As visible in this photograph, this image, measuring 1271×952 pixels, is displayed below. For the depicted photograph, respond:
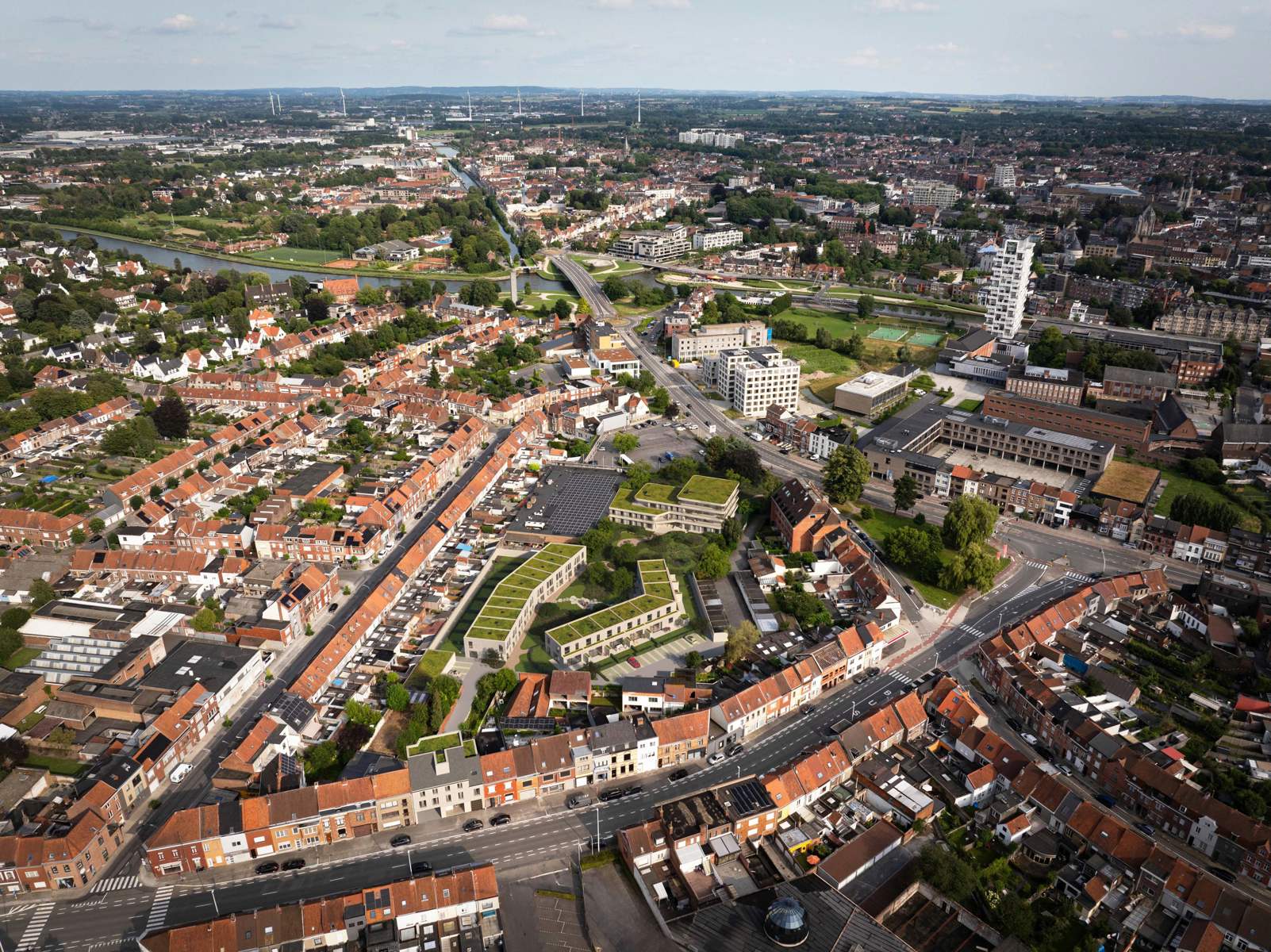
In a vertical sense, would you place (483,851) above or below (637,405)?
below

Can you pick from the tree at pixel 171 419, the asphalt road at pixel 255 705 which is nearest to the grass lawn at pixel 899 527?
the asphalt road at pixel 255 705

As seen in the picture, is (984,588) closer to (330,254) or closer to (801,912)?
(801,912)

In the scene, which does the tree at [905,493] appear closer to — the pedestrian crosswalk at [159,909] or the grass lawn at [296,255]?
the pedestrian crosswalk at [159,909]

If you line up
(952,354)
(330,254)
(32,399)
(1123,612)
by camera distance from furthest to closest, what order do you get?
(330,254)
(952,354)
(32,399)
(1123,612)

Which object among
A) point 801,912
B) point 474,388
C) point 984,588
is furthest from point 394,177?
point 801,912

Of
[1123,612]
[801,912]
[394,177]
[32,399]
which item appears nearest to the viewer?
[801,912]

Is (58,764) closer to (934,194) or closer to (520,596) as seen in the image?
(520,596)

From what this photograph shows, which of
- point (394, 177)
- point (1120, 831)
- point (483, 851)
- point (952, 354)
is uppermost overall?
point (394, 177)

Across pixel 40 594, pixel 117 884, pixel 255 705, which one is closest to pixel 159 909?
pixel 117 884
